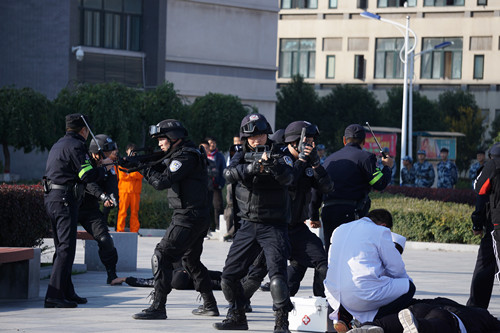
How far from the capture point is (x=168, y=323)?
9.16m

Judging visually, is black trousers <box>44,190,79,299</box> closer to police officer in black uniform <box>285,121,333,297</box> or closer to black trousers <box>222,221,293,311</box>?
black trousers <box>222,221,293,311</box>

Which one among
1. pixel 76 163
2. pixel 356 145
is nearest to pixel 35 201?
pixel 76 163

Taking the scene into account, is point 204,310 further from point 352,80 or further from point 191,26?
point 352,80

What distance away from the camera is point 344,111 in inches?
2485

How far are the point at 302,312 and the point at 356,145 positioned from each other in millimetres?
2339

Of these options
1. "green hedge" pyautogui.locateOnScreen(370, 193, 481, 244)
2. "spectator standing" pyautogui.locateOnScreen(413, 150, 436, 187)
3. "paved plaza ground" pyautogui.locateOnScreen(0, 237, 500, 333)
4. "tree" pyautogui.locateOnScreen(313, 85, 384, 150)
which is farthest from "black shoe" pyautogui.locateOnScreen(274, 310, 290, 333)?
"tree" pyautogui.locateOnScreen(313, 85, 384, 150)

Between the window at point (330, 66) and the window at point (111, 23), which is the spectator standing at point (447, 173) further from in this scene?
the window at point (330, 66)

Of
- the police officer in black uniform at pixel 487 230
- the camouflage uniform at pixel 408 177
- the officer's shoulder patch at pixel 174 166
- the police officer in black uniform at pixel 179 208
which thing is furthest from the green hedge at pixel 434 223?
the officer's shoulder patch at pixel 174 166

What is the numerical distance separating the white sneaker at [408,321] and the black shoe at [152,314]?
2944 millimetres

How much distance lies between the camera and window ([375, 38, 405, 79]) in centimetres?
7081

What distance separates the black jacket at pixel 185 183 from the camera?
9.23m

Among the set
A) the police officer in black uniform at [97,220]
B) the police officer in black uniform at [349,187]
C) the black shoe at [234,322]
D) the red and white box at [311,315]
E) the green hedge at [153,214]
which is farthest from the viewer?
the green hedge at [153,214]

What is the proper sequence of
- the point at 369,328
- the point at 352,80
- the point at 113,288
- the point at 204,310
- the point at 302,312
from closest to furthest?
the point at 369,328
the point at 302,312
the point at 204,310
the point at 113,288
the point at 352,80

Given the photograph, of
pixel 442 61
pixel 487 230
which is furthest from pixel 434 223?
pixel 442 61
